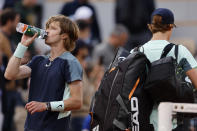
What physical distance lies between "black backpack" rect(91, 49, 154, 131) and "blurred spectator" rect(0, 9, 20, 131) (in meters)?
3.45

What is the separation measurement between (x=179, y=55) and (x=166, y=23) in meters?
0.38

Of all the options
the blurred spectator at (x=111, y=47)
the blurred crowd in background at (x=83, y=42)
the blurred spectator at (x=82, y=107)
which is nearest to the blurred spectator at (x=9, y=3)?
the blurred crowd in background at (x=83, y=42)

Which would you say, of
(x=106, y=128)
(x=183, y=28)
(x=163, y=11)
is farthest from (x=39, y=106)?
(x=183, y=28)

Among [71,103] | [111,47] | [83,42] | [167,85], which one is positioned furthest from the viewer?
[111,47]

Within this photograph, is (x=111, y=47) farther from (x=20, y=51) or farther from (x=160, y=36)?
(x=20, y=51)

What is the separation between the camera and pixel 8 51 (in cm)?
Answer: 973

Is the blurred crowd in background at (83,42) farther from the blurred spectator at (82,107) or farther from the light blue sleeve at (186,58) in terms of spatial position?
the light blue sleeve at (186,58)

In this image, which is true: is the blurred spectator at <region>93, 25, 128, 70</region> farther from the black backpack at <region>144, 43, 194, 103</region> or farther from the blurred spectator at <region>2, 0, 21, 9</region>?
the black backpack at <region>144, 43, 194, 103</region>

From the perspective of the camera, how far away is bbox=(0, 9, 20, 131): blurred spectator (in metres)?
9.57

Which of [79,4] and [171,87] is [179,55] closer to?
[171,87]

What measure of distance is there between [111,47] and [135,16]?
135cm

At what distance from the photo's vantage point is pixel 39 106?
19.1 feet

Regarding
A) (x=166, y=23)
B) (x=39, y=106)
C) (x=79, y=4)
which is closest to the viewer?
(x=39, y=106)

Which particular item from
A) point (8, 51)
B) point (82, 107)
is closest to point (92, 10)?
point (8, 51)
